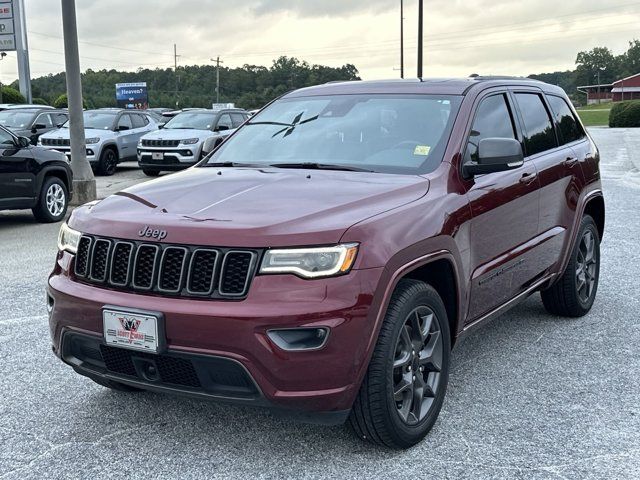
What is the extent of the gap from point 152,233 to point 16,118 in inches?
726

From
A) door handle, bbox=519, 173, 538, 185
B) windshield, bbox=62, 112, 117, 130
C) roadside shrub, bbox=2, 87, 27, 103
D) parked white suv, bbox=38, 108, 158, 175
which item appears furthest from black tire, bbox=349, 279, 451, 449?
roadside shrub, bbox=2, 87, 27, 103

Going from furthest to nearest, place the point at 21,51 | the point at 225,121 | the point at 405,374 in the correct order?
the point at 21,51
the point at 225,121
the point at 405,374

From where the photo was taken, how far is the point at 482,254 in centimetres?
414

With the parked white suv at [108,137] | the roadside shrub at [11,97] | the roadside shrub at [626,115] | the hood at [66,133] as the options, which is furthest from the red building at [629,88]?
the hood at [66,133]

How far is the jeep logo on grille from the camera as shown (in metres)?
3.22

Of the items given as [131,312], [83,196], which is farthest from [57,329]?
[83,196]

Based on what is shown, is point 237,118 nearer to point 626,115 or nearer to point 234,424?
point 234,424

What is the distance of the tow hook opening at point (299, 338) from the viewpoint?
302cm

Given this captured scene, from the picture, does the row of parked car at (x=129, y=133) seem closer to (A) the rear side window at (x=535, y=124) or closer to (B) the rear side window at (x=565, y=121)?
(B) the rear side window at (x=565, y=121)

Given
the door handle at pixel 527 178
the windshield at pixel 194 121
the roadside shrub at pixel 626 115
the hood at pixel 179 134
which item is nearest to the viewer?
the door handle at pixel 527 178

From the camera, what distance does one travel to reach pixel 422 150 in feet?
13.7

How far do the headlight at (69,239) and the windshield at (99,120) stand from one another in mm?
16542

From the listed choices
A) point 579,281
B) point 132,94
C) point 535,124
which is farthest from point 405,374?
point 132,94

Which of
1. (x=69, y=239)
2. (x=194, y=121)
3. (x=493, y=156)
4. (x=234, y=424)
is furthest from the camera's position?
(x=194, y=121)
